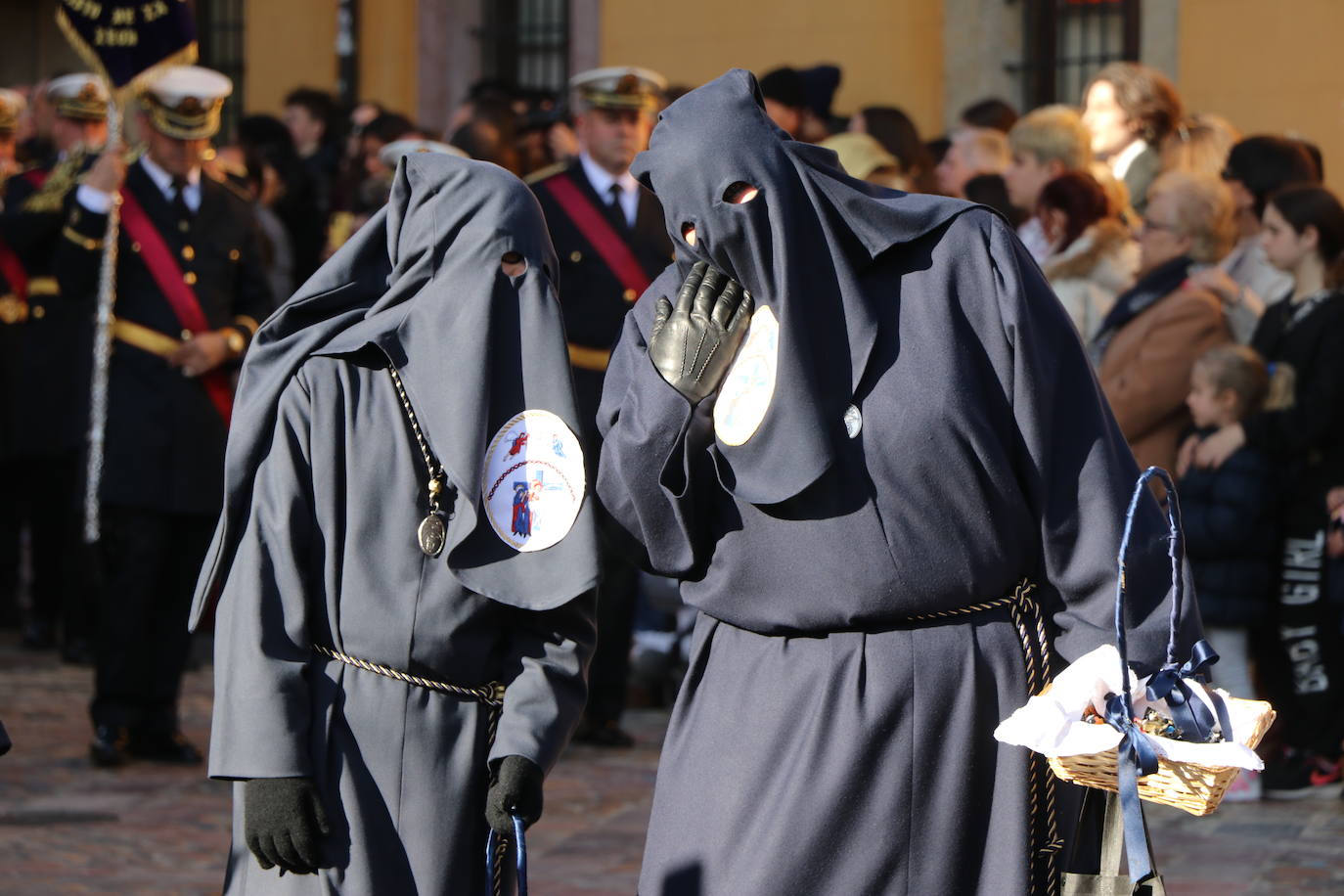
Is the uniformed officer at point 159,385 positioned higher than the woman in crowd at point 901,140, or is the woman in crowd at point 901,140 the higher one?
the woman in crowd at point 901,140

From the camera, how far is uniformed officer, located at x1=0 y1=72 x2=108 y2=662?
9922 millimetres

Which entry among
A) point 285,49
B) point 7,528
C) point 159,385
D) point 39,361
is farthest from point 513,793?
point 285,49

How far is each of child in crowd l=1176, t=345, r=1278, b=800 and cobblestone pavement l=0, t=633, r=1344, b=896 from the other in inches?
21.5

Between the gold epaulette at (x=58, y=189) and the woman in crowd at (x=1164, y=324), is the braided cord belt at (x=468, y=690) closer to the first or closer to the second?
the woman in crowd at (x=1164, y=324)

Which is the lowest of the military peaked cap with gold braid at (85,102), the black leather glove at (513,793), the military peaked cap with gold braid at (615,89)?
the black leather glove at (513,793)

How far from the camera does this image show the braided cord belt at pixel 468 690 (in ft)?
12.8

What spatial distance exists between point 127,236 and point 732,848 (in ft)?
16.6

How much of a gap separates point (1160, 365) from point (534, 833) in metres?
2.62

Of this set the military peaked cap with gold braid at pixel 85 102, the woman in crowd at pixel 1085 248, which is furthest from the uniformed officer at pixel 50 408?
the woman in crowd at pixel 1085 248

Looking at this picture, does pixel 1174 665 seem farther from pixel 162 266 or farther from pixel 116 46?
pixel 116 46

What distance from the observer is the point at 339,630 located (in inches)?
154

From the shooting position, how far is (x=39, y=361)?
10.8 meters

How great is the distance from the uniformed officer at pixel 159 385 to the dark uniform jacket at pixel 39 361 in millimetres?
1858

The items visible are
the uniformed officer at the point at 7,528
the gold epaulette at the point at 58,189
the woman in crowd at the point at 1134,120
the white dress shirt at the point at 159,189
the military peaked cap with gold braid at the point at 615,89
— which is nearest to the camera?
the white dress shirt at the point at 159,189
